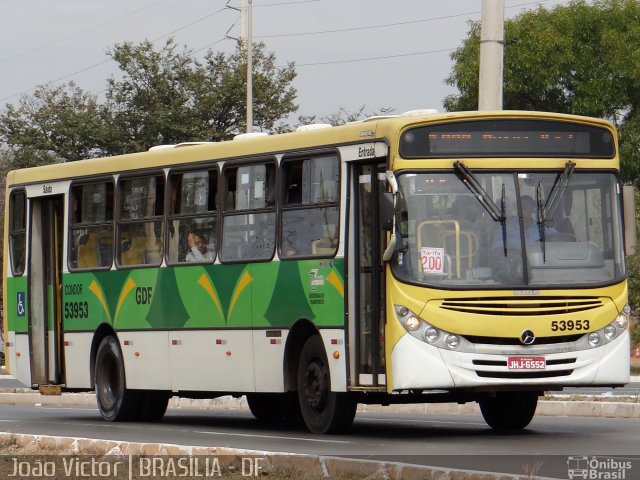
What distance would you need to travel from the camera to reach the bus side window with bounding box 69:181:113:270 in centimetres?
2170

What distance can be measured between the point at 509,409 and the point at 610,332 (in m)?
2.23

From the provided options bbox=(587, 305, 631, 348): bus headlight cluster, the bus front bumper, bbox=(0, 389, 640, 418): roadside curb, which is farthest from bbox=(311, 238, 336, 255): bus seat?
bbox=(0, 389, 640, 418): roadside curb

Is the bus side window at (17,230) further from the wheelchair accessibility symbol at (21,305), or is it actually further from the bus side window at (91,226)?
the bus side window at (91,226)

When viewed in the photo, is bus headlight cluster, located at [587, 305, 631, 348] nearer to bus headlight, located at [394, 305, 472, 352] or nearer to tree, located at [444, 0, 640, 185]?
bus headlight, located at [394, 305, 472, 352]

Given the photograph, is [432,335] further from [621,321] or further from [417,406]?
[417,406]

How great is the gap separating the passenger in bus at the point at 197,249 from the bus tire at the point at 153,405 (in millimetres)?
2652

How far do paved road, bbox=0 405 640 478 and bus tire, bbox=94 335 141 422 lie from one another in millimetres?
283

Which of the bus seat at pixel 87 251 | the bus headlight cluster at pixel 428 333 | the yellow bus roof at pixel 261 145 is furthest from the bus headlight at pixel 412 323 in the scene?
the bus seat at pixel 87 251

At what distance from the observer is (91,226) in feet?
72.3

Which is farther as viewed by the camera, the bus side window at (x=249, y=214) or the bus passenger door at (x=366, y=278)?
the bus side window at (x=249, y=214)

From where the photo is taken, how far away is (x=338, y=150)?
17.2m

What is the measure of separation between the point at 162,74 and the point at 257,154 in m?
37.0

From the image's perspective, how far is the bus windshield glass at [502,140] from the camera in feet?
53.9

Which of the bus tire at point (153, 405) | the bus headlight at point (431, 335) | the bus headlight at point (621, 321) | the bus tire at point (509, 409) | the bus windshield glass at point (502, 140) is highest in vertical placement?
the bus windshield glass at point (502, 140)
